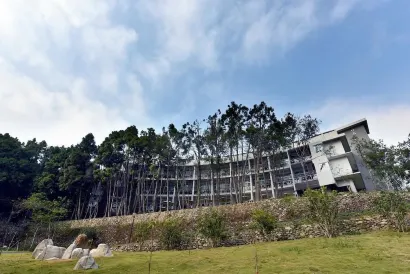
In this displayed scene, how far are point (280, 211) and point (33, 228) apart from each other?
94.5ft

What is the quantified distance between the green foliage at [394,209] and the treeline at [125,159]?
50.1 feet

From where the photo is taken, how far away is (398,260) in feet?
30.7

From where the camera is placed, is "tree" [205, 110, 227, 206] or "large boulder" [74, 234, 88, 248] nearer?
"large boulder" [74, 234, 88, 248]

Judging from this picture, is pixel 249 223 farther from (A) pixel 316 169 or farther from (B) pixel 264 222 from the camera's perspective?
(A) pixel 316 169

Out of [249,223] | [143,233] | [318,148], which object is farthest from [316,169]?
[143,233]

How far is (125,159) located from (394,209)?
30906 millimetres

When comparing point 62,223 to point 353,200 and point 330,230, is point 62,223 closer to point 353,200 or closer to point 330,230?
point 330,230

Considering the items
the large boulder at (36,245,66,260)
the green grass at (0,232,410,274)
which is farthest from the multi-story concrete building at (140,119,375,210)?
the large boulder at (36,245,66,260)

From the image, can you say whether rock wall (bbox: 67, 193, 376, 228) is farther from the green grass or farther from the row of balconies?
the row of balconies

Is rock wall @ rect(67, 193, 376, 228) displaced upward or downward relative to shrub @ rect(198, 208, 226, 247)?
upward

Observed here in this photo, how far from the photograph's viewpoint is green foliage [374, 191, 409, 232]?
15273 mm

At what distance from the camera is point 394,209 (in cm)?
1559

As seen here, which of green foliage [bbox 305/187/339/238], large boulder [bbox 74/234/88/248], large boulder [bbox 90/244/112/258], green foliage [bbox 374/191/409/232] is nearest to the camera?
large boulder [bbox 90/244/112/258]

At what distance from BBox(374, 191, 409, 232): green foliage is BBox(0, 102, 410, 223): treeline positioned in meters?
15.3
